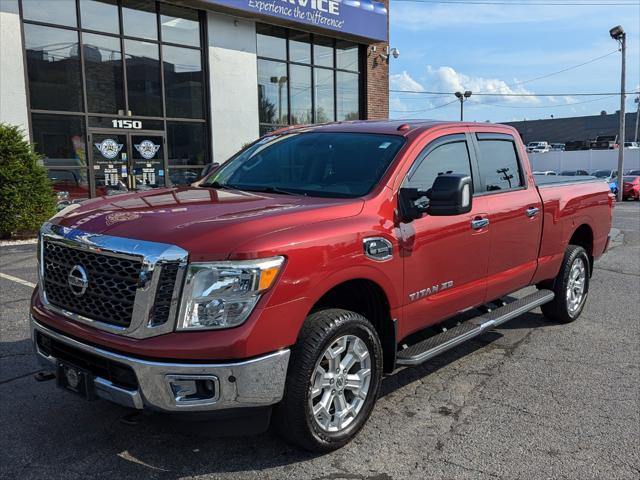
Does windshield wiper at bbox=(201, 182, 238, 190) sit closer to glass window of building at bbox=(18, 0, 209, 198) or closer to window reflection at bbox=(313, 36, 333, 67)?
glass window of building at bbox=(18, 0, 209, 198)

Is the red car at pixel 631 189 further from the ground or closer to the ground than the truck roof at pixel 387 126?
closer to the ground

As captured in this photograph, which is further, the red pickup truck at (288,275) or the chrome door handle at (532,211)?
the chrome door handle at (532,211)

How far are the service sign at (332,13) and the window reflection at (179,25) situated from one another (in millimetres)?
982

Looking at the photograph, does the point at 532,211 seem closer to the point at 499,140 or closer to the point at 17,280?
the point at 499,140

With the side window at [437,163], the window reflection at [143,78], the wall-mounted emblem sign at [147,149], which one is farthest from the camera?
the wall-mounted emblem sign at [147,149]

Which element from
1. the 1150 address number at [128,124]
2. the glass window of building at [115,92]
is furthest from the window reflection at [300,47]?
the 1150 address number at [128,124]

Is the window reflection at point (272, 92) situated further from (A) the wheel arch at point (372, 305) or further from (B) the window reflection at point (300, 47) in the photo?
(A) the wheel arch at point (372, 305)

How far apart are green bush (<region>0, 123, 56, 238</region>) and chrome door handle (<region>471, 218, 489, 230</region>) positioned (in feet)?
30.1

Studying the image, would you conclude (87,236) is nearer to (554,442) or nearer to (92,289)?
(92,289)

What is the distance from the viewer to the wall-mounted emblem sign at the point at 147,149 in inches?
561

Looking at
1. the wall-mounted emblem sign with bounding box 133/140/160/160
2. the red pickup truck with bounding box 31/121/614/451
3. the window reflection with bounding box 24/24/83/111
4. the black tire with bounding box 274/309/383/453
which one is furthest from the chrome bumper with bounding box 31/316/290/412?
the wall-mounted emblem sign with bounding box 133/140/160/160

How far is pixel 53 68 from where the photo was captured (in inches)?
497

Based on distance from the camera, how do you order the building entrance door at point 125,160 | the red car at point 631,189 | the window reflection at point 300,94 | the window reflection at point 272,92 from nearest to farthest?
the building entrance door at point 125,160 → the window reflection at point 272,92 → the window reflection at point 300,94 → the red car at point 631,189

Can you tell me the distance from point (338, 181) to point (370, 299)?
85cm
